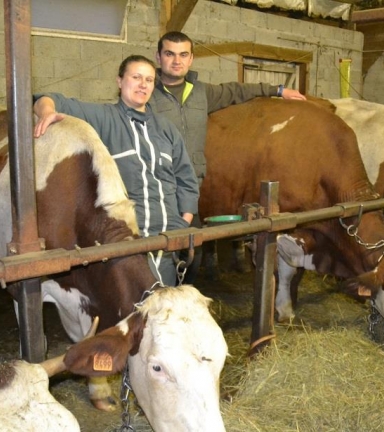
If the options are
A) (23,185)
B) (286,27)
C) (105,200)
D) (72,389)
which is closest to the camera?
(23,185)

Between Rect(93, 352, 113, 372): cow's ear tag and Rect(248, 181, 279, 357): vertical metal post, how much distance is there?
123 cm

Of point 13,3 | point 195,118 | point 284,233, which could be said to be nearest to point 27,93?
point 13,3

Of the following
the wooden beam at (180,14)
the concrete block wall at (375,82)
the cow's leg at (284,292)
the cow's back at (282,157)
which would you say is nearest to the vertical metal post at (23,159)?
the cow's back at (282,157)

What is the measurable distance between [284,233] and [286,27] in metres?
4.45

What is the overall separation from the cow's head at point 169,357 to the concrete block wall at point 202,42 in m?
4.04

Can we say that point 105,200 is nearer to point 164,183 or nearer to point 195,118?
point 164,183

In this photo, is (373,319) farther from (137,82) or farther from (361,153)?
(137,82)

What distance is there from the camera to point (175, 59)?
4062 mm

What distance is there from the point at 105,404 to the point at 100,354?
154cm

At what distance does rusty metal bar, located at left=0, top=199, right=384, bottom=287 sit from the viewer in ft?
6.88

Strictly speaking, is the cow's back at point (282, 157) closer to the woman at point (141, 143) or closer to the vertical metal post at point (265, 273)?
the vertical metal post at point (265, 273)

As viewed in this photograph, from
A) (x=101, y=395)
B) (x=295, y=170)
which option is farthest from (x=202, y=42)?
(x=101, y=395)

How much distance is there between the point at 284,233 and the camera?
485cm

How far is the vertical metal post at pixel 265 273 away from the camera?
3.15m
